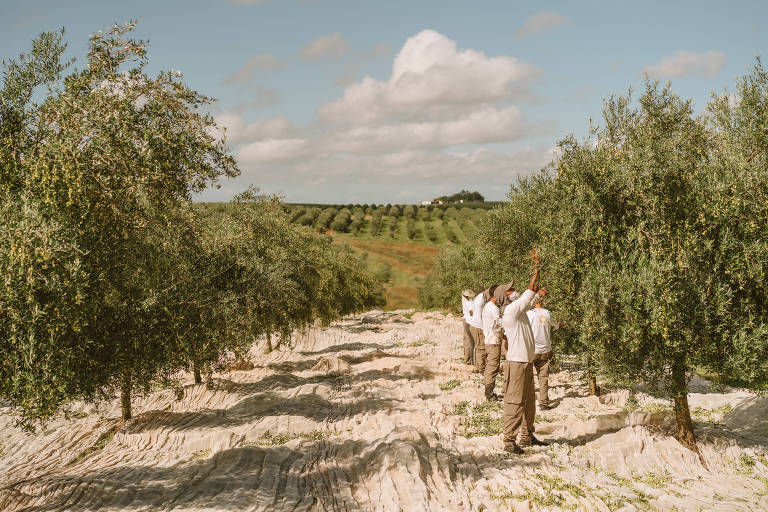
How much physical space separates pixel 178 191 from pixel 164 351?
5.11 m

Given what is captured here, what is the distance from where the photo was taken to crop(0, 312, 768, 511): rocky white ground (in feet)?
29.0

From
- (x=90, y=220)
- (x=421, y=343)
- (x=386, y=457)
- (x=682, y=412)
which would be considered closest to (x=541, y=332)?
(x=682, y=412)

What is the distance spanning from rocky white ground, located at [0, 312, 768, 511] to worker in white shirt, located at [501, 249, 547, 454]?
1.68 ft

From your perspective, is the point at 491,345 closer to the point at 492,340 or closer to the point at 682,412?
the point at 492,340

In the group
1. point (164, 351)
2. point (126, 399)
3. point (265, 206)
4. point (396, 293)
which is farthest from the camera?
point (396, 293)

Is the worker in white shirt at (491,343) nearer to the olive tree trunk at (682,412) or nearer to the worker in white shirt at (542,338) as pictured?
the worker in white shirt at (542,338)

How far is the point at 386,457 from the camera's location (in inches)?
383

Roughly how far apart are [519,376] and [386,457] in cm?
342

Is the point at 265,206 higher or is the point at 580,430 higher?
the point at 265,206

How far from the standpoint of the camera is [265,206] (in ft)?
91.6

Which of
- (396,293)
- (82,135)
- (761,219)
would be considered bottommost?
(396,293)

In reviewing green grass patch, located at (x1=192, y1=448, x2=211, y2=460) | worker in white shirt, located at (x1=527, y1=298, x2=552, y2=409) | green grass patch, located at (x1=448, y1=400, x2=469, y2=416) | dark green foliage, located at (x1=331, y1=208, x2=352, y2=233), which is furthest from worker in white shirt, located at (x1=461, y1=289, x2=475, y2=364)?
dark green foliage, located at (x1=331, y1=208, x2=352, y2=233)

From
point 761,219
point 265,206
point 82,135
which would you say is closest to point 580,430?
point 761,219

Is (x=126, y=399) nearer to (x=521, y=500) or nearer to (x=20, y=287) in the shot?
(x=20, y=287)
